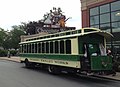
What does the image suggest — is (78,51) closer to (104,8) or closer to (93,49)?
(93,49)

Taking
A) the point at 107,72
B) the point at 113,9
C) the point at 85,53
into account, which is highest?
the point at 113,9

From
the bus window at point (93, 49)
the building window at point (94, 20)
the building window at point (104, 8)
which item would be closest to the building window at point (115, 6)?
the building window at point (104, 8)

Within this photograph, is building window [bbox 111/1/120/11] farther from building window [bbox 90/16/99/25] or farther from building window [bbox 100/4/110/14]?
building window [bbox 90/16/99/25]

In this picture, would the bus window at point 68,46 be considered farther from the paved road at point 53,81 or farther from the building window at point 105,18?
the building window at point 105,18

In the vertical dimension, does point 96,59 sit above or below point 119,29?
below

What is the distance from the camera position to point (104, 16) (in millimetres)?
30500

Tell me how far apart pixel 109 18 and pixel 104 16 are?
3.01ft

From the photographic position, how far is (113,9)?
95.6 ft

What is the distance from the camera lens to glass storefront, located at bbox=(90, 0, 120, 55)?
28656 mm

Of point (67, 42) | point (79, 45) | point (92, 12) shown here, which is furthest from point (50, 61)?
point (92, 12)

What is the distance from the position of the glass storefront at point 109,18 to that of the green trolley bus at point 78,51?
8683 mm

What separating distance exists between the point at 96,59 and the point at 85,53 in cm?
98

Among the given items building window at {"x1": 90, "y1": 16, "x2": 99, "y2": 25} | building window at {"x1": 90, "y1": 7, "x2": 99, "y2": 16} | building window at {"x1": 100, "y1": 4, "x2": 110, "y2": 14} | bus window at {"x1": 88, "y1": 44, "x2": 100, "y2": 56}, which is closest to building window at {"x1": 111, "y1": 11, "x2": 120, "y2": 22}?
building window at {"x1": 100, "y1": 4, "x2": 110, "y2": 14}

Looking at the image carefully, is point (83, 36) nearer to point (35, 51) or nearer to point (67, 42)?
point (67, 42)
